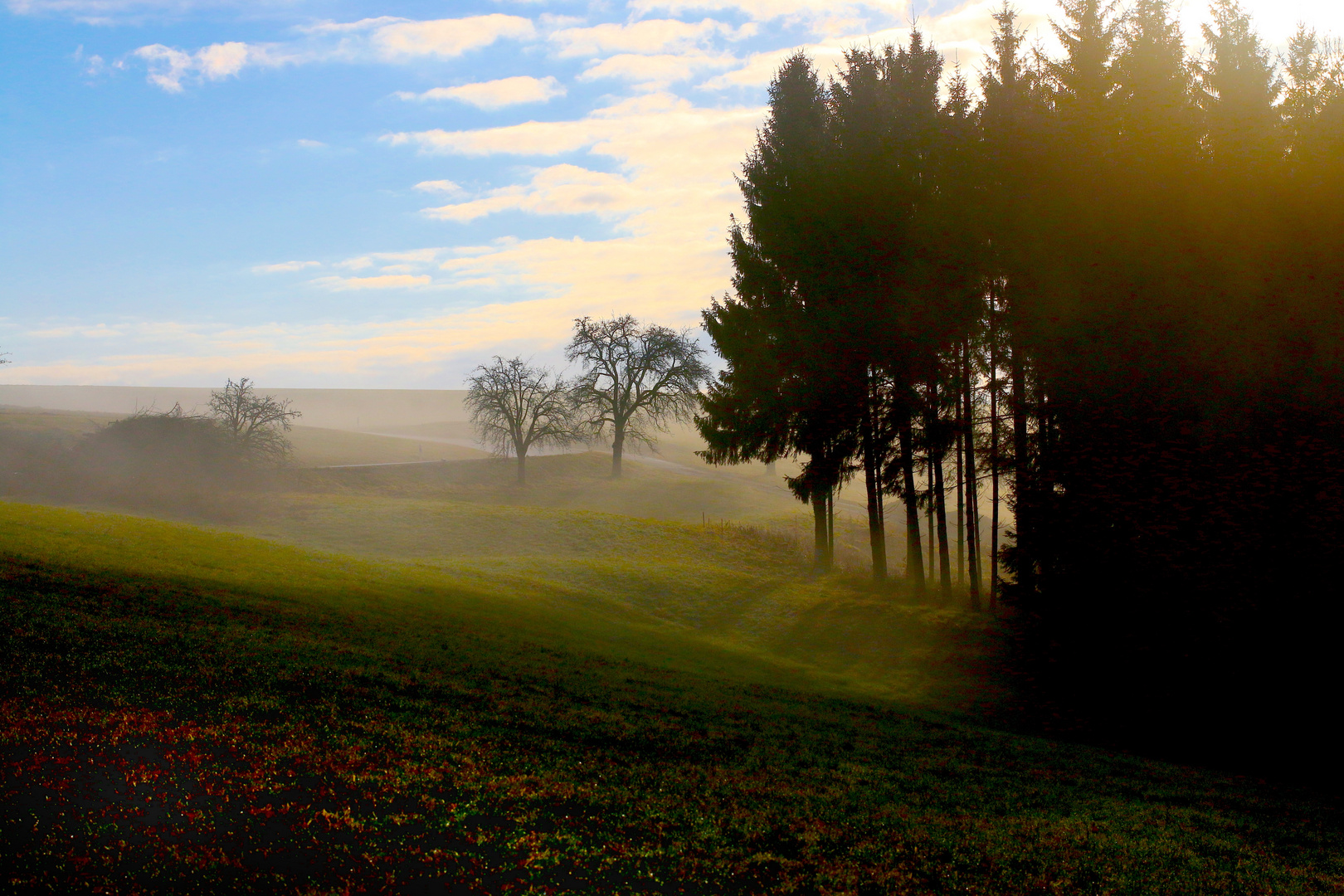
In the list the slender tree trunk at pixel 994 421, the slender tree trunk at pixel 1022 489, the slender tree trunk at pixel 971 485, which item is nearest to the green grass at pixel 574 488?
the slender tree trunk at pixel 971 485

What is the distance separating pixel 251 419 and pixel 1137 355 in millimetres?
56792

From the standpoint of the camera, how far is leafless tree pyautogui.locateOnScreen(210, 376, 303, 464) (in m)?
51.2

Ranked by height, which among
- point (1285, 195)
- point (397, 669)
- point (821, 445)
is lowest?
point (397, 669)

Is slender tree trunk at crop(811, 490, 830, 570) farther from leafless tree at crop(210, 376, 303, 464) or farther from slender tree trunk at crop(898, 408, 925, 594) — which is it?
leafless tree at crop(210, 376, 303, 464)

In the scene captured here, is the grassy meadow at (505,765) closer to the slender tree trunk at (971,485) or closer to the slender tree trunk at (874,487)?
the slender tree trunk at (971,485)

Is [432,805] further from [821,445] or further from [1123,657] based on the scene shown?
[821,445]

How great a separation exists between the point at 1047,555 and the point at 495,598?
15.5 meters

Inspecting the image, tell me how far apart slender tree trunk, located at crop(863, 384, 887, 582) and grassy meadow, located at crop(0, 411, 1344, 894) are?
7059mm

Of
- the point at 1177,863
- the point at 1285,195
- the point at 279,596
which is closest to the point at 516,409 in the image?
the point at 279,596

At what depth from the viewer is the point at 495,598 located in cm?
2388

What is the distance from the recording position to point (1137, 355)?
16.5 m

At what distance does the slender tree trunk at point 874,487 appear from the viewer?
2741cm

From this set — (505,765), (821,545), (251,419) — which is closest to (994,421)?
(821,545)

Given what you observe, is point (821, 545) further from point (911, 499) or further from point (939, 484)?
point (939, 484)
